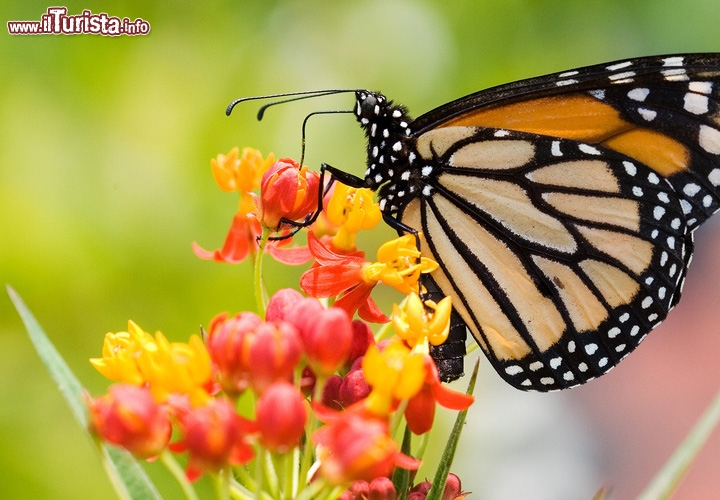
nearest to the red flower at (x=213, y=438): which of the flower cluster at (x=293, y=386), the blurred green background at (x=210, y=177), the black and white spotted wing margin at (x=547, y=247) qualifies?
the flower cluster at (x=293, y=386)

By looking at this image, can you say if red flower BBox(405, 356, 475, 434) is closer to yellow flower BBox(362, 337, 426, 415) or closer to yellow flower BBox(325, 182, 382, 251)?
yellow flower BBox(362, 337, 426, 415)

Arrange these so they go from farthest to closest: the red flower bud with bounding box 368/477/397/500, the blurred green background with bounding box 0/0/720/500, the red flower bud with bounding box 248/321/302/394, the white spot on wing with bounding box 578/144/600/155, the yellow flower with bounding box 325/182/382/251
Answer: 1. the blurred green background with bounding box 0/0/720/500
2. the white spot on wing with bounding box 578/144/600/155
3. the yellow flower with bounding box 325/182/382/251
4. the red flower bud with bounding box 368/477/397/500
5. the red flower bud with bounding box 248/321/302/394

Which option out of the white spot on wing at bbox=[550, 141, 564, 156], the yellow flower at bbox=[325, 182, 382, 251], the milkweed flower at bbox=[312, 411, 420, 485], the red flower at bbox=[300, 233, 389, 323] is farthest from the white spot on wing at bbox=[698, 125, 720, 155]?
the milkweed flower at bbox=[312, 411, 420, 485]

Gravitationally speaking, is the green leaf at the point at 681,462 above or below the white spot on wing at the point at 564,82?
below

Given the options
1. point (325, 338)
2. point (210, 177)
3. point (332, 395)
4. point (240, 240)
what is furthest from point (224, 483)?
point (210, 177)

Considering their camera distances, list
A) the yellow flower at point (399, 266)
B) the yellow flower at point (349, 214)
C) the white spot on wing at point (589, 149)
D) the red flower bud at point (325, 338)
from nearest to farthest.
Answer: the red flower bud at point (325, 338) < the yellow flower at point (399, 266) < the yellow flower at point (349, 214) < the white spot on wing at point (589, 149)

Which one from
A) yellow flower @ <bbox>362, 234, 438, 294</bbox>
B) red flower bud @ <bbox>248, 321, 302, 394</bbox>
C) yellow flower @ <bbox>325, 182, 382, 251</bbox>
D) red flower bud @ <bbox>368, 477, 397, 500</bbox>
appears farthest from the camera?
yellow flower @ <bbox>325, 182, 382, 251</bbox>

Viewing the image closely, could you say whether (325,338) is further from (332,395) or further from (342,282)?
(342,282)

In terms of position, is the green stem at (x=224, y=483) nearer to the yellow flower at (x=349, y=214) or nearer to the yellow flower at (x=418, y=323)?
the yellow flower at (x=418, y=323)
